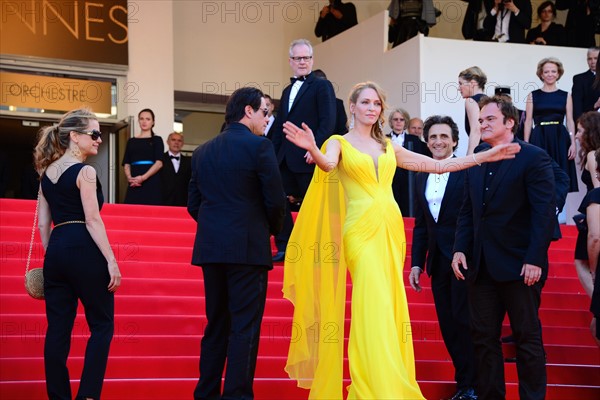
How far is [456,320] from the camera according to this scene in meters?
6.27

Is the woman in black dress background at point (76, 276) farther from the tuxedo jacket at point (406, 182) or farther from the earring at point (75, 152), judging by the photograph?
the tuxedo jacket at point (406, 182)

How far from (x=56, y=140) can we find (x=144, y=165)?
6002mm

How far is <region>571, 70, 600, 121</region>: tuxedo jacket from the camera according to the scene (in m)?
10.8

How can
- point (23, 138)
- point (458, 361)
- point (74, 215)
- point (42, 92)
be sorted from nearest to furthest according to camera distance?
point (74, 215) < point (458, 361) < point (42, 92) < point (23, 138)

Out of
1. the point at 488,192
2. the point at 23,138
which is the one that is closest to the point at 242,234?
the point at 488,192

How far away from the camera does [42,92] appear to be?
13.4m

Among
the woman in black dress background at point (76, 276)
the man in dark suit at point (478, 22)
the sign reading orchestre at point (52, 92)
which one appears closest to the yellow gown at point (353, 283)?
the woman in black dress background at point (76, 276)

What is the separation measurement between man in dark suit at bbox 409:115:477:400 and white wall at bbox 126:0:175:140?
25.2 feet

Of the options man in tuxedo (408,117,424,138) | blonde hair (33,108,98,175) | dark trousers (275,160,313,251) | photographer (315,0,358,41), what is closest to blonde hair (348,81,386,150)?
blonde hair (33,108,98,175)

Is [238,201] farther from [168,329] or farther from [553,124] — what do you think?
[553,124]

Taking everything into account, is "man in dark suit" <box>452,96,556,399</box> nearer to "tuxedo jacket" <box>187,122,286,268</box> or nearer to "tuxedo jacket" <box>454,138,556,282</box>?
"tuxedo jacket" <box>454,138,556,282</box>

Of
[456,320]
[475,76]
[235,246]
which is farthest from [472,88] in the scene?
[235,246]

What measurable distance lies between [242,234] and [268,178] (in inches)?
12.3

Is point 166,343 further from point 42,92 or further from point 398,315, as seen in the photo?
point 42,92
